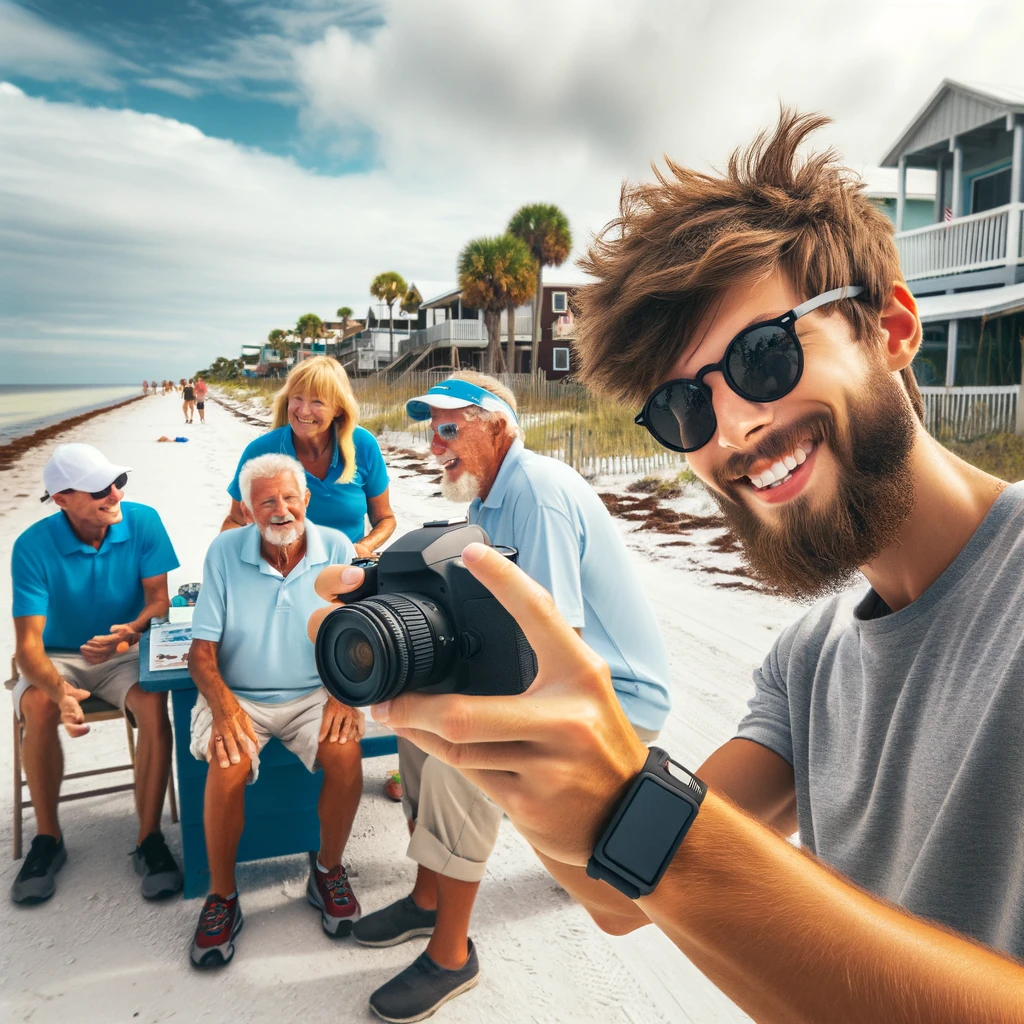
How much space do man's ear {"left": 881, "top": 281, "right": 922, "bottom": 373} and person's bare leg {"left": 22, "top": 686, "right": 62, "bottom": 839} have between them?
3.54 metres

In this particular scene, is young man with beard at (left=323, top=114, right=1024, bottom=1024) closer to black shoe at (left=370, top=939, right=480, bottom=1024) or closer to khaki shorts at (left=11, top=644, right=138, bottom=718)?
black shoe at (left=370, top=939, right=480, bottom=1024)

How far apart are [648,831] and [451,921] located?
2088 mm

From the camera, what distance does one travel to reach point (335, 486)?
435 cm

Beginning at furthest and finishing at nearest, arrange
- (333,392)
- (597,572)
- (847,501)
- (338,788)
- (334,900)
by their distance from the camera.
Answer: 1. (333,392)
2. (338,788)
3. (334,900)
4. (597,572)
5. (847,501)

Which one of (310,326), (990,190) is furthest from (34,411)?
(990,190)

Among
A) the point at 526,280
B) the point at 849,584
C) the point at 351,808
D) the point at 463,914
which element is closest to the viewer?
the point at 849,584

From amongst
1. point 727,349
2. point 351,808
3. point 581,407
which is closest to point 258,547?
point 351,808

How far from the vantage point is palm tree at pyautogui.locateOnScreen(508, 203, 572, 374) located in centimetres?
3916

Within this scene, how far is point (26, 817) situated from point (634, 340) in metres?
3.80

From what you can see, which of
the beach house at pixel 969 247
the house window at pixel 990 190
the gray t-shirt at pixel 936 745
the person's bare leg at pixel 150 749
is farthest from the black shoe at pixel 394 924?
the house window at pixel 990 190

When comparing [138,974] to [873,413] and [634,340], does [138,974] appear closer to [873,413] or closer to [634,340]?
[634,340]

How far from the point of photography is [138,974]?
2.75 meters

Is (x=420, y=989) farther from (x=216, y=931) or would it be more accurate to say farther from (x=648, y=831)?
A: (x=648, y=831)

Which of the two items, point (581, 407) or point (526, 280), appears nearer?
point (581, 407)
